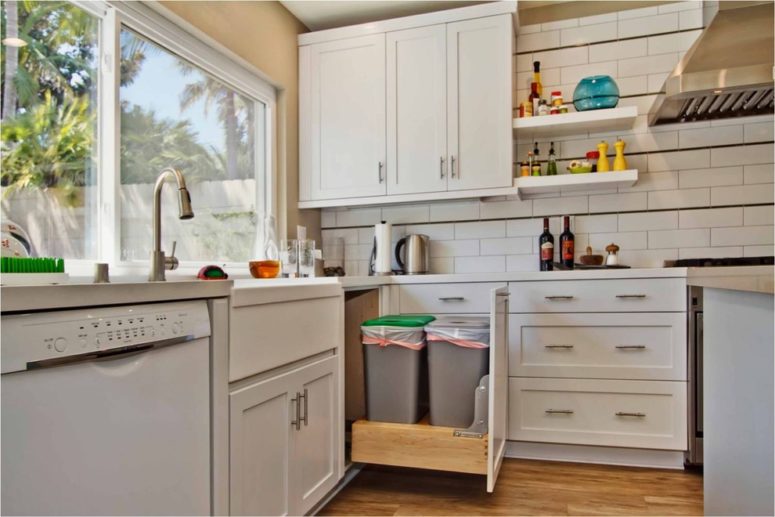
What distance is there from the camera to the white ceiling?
9.82 ft

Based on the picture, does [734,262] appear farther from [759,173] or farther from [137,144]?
[137,144]

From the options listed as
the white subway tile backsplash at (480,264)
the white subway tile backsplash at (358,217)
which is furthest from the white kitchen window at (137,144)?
the white subway tile backsplash at (480,264)

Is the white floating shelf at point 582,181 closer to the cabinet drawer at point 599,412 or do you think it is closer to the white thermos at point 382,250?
the white thermos at point 382,250

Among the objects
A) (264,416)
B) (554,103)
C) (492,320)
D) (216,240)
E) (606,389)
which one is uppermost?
(554,103)

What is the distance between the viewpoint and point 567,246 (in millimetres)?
2904

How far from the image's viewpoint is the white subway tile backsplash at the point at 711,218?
279 centimetres

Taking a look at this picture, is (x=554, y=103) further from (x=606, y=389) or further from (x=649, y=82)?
(x=606, y=389)

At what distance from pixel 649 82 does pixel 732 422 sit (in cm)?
232

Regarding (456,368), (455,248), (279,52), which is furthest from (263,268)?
(279,52)

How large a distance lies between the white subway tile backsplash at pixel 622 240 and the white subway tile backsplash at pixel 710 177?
354mm

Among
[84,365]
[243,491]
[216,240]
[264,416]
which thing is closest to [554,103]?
[216,240]

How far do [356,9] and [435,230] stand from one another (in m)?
1.39

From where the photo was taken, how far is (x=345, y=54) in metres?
3.10

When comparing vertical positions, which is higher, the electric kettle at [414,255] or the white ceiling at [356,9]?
the white ceiling at [356,9]
